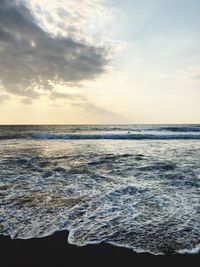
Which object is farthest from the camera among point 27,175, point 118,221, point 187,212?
point 27,175

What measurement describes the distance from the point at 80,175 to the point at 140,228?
4482mm

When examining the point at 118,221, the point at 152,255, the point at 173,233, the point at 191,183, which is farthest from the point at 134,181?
the point at 152,255

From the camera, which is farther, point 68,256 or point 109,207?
point 109,207

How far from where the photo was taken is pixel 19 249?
128 inches

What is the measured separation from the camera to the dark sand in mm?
2932

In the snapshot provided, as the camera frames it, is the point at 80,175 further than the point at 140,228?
Yes

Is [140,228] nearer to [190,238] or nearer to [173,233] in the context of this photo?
[173,233]

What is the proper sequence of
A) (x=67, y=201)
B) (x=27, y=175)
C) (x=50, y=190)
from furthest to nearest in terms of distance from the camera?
(x=27, y=175)
(x=50, y=190)
(x=67, y=201)

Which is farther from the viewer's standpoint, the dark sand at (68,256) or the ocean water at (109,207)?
the ocean water at (109,207)

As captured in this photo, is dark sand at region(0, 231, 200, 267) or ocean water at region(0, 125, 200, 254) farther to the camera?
ocean water at region(0, 125, 200, 254)

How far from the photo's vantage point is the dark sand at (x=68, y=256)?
115 inches

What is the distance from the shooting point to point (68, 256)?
122 inches

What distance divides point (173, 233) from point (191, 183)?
3401mm

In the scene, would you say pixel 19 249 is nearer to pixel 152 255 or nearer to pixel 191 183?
pixel 152 255
